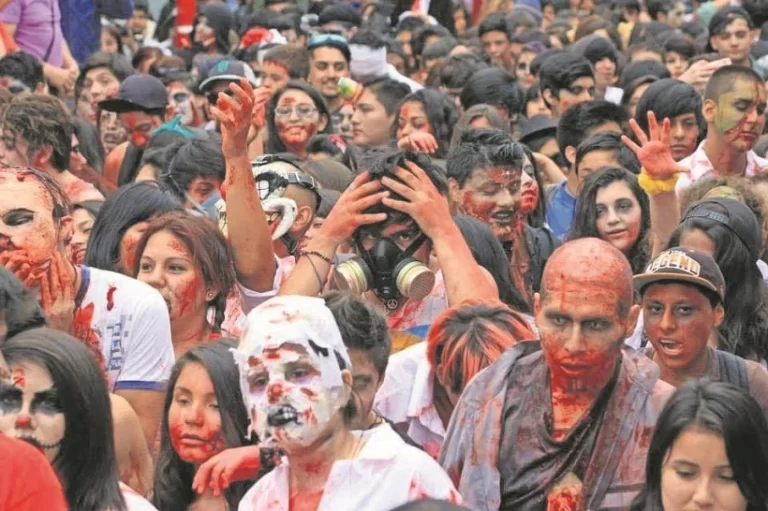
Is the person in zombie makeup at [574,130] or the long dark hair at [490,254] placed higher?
the long dark hair at [490,254]

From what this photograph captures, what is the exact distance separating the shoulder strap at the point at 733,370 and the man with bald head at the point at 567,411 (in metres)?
0.51

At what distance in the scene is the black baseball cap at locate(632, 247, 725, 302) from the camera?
572cm

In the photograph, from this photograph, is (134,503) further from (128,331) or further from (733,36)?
(733,36)

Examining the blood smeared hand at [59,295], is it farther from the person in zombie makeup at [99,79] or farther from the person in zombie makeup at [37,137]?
the person in zombie makeup at [99,79]

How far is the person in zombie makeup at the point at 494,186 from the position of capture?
7.13m

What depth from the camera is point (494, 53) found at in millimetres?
16312

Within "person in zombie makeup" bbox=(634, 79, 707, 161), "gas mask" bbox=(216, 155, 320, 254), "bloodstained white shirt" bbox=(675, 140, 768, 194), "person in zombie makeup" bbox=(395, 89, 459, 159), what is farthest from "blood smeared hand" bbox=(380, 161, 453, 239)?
"person in zombie makeup" bbox=(634, 79, 707, 161)

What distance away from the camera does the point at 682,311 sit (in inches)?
227

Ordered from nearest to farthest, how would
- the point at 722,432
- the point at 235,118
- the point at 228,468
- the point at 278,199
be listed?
1. the point at 722,432
2. the point at 228,468
3. the point at 235,118
4. the point at 278,199

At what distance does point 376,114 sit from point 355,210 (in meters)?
4.51

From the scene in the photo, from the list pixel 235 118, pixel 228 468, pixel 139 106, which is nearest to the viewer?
pixel 228 468

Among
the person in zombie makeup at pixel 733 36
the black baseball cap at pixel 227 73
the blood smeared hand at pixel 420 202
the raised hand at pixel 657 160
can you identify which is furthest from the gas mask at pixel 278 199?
the person in zombie makeup at pixel 733 36

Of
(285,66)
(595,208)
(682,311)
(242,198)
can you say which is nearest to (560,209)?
(595,208)

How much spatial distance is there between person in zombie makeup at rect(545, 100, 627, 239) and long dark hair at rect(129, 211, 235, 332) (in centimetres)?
318
